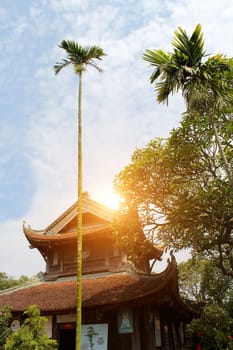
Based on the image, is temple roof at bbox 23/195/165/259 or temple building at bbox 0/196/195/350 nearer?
temple building at bbox 0/196/195/350

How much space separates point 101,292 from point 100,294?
20 cm

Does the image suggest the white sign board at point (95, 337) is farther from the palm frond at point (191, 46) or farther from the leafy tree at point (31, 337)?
the palm frond at point (191, 46)

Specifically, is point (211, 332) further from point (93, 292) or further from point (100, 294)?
point (93, 292)

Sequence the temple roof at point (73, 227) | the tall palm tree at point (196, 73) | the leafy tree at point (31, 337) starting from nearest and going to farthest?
1. the leafy tree at point (31, 337)
2. the tall palm tree at point (196, 73)
3. the temple roof at point (73, 227)

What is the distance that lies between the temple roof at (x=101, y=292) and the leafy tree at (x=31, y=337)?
268 centimetres

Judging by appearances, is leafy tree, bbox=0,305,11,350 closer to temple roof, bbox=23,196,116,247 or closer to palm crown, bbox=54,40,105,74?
temple roof, bbox=23,196,116,247

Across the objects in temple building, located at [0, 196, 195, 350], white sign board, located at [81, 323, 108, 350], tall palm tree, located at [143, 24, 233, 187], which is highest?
tall palm tree, located at [143, 24, 233, 187]

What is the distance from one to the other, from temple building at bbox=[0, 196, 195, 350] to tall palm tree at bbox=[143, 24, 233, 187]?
6250 millimetres

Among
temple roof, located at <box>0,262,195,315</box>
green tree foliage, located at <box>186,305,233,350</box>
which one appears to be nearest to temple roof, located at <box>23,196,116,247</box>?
temple roof, located at <box>0,262,195,315</box>

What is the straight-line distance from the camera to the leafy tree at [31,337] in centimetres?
923

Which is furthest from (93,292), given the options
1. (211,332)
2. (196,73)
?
(196,73)

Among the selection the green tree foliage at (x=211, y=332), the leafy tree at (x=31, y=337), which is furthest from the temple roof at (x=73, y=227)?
the leafy tree at (x=31, y=337)

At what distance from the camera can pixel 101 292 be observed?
1303 cm

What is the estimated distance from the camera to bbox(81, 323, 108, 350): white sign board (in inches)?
484
